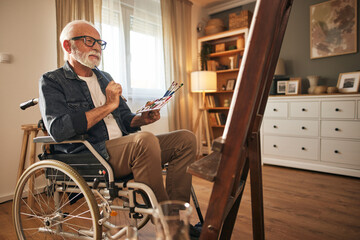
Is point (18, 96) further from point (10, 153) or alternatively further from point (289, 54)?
point (289, 54)

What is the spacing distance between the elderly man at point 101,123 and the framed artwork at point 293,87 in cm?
220

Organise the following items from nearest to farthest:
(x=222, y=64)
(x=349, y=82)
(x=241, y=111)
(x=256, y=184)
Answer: (x=241, y=111) → (x=256, y=184) → (x=349, y=82) → (x=222, y=64)

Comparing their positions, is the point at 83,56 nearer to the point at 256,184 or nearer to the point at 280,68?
the point at 256,184

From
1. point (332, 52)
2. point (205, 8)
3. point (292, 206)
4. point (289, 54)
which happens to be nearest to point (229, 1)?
point (205, 8)

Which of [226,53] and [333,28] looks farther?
[226,53]

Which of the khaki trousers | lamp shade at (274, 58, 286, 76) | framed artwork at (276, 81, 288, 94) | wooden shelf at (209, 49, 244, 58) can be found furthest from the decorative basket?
the khaki trousers

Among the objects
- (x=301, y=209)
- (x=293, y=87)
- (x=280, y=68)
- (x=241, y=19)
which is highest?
(x=241, y=19)

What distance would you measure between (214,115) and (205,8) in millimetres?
1920

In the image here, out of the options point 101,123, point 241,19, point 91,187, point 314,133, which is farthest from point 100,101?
point 241,19

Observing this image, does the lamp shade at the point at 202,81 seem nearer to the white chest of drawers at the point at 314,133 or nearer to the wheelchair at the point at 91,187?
the white chest of drawers at the point at 314,133

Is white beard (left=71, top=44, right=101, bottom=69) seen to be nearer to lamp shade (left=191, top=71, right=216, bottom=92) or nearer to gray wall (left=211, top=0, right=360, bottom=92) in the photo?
lamp shade (left=191, top=71, right=216, bottom=92)

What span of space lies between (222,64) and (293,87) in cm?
135

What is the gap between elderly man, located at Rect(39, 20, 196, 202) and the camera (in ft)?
3.38

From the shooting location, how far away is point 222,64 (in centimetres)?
402
